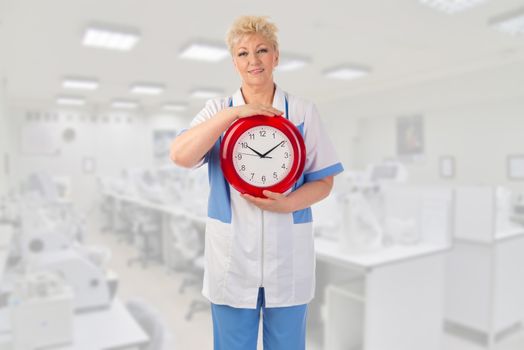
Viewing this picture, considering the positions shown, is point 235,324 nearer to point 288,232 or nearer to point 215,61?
point 288,232

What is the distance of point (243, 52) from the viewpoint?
0.56 meters

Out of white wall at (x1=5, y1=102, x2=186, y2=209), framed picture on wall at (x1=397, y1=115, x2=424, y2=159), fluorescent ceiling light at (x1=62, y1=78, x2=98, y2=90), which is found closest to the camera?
fluorescent ceiling light at (x1=62, y1=78, x2=98, y2=90)

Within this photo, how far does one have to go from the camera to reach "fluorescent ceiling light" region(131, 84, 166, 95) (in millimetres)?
6855

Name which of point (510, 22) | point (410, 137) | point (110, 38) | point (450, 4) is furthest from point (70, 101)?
point (510, 22)

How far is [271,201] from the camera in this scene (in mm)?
534

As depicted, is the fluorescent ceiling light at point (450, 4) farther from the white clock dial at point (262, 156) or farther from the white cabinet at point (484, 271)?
the white clock dial at point (262, 156)

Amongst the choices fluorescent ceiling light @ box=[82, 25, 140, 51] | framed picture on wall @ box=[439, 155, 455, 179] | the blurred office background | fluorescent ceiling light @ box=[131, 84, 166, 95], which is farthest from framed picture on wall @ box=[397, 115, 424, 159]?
fluorescent ceiling light @ box=[82, 25, 140, 51]

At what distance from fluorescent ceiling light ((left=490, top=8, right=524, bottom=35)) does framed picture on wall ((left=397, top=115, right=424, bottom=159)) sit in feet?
10.3

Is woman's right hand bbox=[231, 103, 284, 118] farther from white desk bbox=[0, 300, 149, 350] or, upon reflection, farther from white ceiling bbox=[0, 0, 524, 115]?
white ceiling bbox=[0, 0, 524, 115]

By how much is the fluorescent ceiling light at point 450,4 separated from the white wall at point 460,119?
67.9 inches

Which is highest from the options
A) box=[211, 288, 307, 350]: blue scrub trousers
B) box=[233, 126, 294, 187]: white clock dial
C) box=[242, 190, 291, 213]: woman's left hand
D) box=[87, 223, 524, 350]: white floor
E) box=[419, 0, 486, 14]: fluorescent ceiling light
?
box=[419, 0, 486, 14]: fluorescent ceiling light

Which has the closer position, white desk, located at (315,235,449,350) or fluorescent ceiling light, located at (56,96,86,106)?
white desk, located at (315,235,449,350)

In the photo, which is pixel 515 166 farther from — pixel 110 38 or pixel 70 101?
pixel 70 101

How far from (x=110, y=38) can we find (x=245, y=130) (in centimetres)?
472
